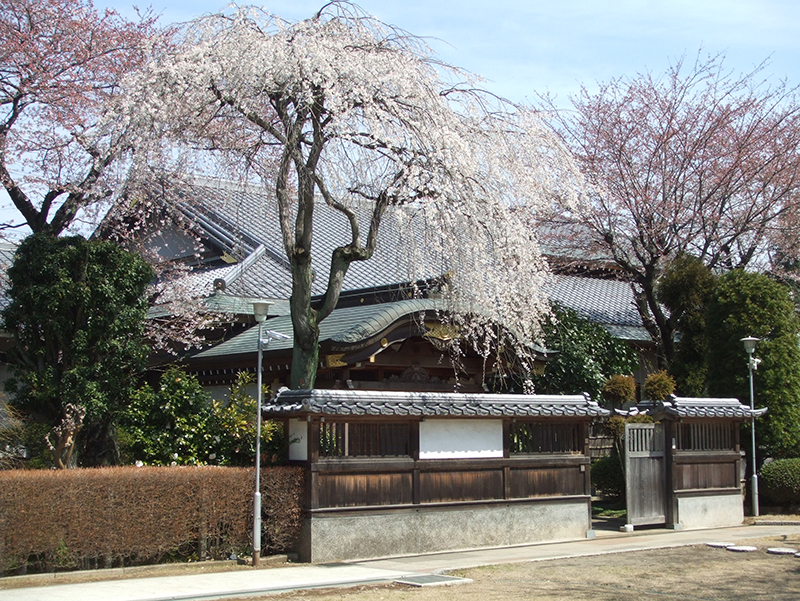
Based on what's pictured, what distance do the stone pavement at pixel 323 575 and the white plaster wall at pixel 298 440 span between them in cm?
167

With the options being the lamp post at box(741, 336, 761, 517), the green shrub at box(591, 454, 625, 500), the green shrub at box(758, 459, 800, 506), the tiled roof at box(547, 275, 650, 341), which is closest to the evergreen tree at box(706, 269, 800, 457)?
the lamp post at box(741, 336, 761, 517)

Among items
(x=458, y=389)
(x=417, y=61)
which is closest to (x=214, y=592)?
(x=417, y=61)

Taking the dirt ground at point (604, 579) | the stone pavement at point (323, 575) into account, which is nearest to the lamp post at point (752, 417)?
the stone pavement at point (323, 575)

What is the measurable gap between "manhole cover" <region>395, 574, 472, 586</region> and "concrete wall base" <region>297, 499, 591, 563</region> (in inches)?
73.8

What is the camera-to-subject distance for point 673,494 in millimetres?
16703

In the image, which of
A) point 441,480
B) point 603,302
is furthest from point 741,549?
point 603,302

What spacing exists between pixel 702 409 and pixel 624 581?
24.1ft

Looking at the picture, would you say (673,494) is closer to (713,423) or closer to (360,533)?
(713,423)

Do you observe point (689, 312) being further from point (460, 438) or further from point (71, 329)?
point (71, 329)

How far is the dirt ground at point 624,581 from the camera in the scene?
9.74m

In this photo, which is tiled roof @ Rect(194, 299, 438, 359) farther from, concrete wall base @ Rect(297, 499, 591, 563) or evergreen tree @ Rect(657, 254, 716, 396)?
evergreen tree @ Rect(657, 254, 716, 396)

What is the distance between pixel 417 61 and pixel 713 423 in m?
10.1

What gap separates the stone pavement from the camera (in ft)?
31.8

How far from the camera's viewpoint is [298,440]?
13062 millimetres
